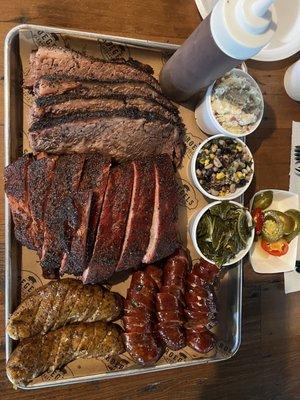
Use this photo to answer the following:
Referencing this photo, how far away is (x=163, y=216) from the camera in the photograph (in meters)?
2.72

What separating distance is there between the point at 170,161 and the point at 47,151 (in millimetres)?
778

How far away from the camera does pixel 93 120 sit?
2.64 m

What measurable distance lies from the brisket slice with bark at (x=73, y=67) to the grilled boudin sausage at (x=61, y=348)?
155 centimetres

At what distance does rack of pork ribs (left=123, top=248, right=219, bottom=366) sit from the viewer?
9.18ft

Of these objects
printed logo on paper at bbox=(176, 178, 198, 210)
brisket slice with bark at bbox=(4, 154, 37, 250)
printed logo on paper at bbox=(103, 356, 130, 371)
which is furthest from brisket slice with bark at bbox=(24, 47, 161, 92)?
printed logo on paper at bbox=(103, 356, 130, 371)

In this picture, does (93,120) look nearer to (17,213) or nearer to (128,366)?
(17,213)

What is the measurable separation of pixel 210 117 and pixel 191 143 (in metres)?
0.32

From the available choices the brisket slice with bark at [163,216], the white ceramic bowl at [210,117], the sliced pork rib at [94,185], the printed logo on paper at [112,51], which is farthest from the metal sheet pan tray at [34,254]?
the sliced pork rib at [94,185]

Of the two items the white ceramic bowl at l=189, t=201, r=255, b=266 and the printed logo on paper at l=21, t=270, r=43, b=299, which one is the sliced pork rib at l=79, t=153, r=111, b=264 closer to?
the printed logo on paper at l=21, t=270, r=43, b=299

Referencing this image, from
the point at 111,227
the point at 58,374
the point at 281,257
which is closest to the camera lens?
the point at 111,227

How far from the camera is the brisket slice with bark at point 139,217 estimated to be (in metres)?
2.67

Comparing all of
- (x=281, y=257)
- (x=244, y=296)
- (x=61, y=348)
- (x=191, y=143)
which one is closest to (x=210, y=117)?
(x=191, y=143)

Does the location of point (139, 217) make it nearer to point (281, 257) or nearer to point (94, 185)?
point (94, 185)

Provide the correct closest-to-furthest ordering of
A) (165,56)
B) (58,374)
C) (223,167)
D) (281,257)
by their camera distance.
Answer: (58,374)
(223,167)
(165,56)
(281,257)
